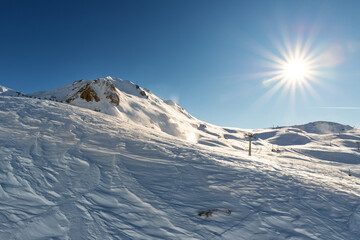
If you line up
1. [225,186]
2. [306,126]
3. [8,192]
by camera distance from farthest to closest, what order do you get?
[306,126] → [225,186] → [8,192]

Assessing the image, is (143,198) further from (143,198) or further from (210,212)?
(210,212)

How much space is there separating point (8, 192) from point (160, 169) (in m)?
3.99

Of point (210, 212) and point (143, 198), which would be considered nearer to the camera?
point (210, 212)

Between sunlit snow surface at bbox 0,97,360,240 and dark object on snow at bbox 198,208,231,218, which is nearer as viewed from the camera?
sunlit snow surface at bbox 0,97,360,240

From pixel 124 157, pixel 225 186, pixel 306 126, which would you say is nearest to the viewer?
pixel 225 186

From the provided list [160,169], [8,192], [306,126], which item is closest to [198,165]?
[160,169]

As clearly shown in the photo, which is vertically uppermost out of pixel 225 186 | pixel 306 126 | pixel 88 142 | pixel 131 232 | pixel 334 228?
pixel 306 126

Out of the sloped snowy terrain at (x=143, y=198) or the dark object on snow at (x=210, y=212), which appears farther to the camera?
the dark object on snow at (x=210, y=212)

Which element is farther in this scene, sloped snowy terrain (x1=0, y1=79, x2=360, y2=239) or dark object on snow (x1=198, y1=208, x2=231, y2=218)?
dark object on snow (x1=198, y1=208, x2=231, y2=218)

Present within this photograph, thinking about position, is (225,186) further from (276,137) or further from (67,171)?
(276,137)

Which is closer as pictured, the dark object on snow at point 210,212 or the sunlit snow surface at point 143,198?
the sunlit snow surface at point 143,198

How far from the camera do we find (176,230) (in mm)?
3414

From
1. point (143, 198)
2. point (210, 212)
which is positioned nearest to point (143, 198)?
point (143, 198)

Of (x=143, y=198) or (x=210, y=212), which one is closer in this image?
(x=210, y=212)
